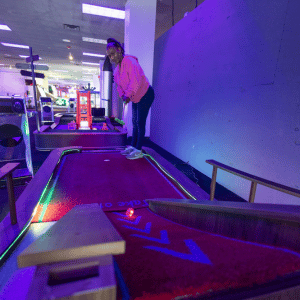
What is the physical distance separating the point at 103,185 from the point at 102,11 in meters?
5.20

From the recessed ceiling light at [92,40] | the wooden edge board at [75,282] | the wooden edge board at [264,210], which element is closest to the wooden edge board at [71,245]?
the wooden edge board at [75,282]

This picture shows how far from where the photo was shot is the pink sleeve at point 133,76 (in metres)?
2.26

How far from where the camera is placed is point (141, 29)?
489 cm

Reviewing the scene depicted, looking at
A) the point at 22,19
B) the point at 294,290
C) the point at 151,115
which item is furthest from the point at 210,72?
the point at 22,19

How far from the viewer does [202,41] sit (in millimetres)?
3326

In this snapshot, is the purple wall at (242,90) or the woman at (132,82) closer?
the purple wall at (242,90)

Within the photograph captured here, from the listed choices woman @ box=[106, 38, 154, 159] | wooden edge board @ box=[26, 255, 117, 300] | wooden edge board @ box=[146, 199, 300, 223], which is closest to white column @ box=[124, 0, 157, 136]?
woman @ box=[106, 38, 154, 159]

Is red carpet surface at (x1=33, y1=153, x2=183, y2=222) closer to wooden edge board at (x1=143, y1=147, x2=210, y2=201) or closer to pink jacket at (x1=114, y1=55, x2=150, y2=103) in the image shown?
wooden edge board at (x1=143, y1=147, x2=210, y2=201)

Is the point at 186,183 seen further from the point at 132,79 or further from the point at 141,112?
the point at 132,79

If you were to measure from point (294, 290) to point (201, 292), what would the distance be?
0.23 m

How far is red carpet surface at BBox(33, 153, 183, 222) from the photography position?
160cm

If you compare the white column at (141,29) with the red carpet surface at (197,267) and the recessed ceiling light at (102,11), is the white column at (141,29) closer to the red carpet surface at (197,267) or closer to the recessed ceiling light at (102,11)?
the recessed ceiling light at (102,11)

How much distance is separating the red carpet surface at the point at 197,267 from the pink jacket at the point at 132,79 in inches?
77.4

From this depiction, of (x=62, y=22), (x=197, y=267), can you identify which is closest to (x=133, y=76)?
(x=197, y=267)
